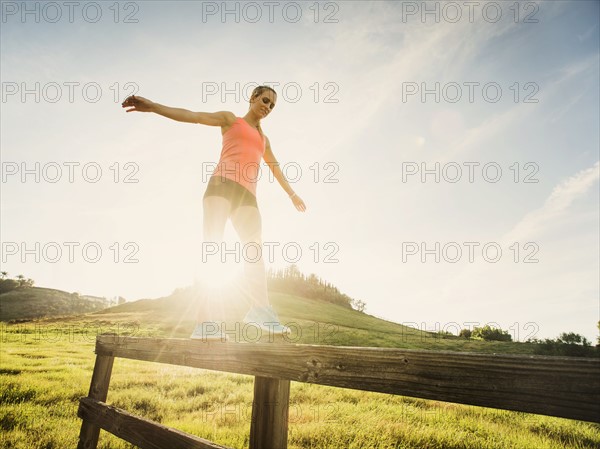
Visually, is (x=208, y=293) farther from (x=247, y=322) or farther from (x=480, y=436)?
(x=480, y=436)

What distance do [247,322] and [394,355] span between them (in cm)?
210

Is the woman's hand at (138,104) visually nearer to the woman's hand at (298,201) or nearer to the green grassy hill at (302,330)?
the green grassy hill at (302,330)

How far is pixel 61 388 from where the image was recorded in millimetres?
6910

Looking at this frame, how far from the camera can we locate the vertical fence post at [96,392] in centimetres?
341

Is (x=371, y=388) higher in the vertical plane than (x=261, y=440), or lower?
higher

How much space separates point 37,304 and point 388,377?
91073 mm

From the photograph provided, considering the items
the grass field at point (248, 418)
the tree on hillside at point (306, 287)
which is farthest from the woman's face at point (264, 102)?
the tree on hillside at point (306, 287)

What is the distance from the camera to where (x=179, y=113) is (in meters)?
3.02

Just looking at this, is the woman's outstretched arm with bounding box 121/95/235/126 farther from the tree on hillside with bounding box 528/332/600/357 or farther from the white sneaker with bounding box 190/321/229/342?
the tree on hillside with bounding box 528/332/600/357

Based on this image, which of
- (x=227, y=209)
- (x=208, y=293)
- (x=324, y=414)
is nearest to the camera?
(x=208, y=293)

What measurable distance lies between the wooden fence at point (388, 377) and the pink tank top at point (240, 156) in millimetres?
1644

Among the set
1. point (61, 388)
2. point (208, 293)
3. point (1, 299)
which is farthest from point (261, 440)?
point (1, 299)

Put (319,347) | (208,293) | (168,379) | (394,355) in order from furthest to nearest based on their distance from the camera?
(168,379), (208,293), (319,347), (394,355)

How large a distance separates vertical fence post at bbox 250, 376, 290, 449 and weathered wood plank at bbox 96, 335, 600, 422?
0.08 meters
